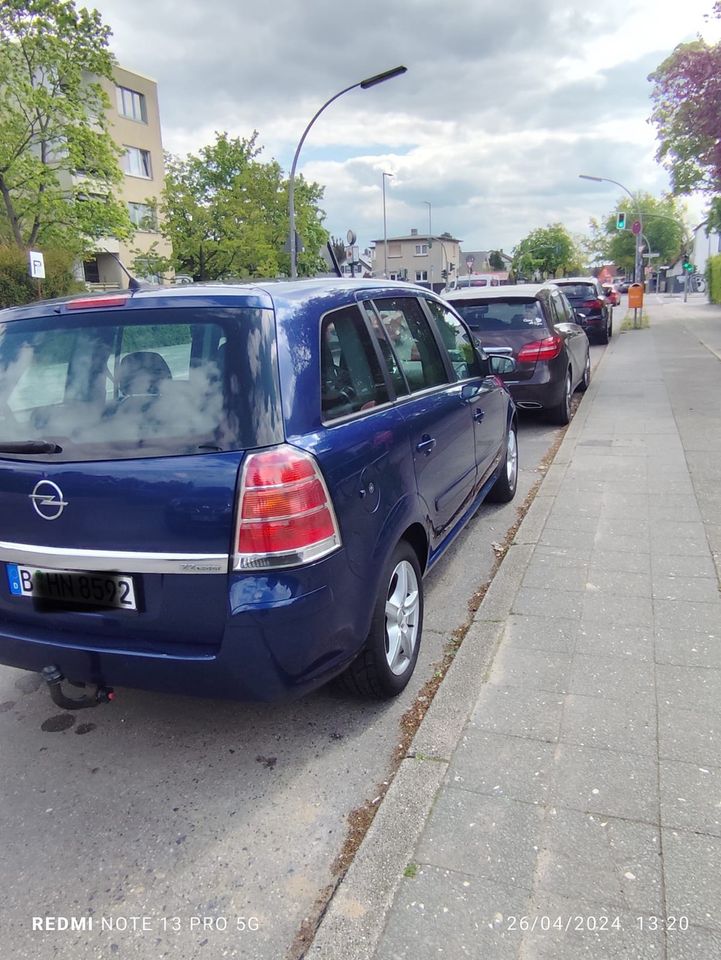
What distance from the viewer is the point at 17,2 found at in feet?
71.5

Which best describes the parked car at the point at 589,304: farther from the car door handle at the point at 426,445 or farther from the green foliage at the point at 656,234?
the green foliage at the point at 656,234

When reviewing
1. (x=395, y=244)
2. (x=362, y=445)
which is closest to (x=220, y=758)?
(x=362, y=445)

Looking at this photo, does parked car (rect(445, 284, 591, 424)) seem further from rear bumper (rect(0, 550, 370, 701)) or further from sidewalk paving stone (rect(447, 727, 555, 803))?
rear bumper (rect(0, 550, 370, 701))

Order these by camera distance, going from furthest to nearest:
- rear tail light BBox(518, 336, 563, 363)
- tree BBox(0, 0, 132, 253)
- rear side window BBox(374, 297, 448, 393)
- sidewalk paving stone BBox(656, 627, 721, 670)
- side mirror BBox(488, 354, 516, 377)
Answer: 1. tree BBox(0, 0, 132, 253)
2. rear tail light BBox(518, 336, 563, 363)
3. side mirror BBox(488, 354, 516, 377)
4. rear side window BBox(374, 297, 448, 393)
5. sidewalk paving stone BBox(656, 627, 721, 670)

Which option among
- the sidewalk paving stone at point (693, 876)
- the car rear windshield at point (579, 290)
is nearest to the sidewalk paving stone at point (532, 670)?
the sidewalk paving stone at point (693, 876)

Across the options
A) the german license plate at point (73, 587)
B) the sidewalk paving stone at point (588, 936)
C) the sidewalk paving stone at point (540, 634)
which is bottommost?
the sidewalk paving stone at point (588, 936)

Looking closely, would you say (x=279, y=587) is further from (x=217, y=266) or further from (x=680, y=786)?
(x=217, y=266)

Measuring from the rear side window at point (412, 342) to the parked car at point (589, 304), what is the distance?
585 inches

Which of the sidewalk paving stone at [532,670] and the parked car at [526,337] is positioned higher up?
the parked car at [526,337]

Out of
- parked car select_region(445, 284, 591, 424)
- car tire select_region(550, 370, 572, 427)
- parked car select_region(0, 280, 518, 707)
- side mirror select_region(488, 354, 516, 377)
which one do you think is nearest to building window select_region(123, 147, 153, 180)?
parked car select_region(445, 284, 591, 424)

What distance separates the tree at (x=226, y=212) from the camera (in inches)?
1375

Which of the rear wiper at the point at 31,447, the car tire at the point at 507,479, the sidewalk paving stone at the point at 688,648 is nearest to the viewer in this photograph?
the rear wiper at the point at 31,447

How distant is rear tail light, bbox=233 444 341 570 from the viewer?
7.93 feet

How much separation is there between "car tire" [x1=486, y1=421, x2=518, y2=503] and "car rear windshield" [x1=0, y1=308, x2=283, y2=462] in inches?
143
